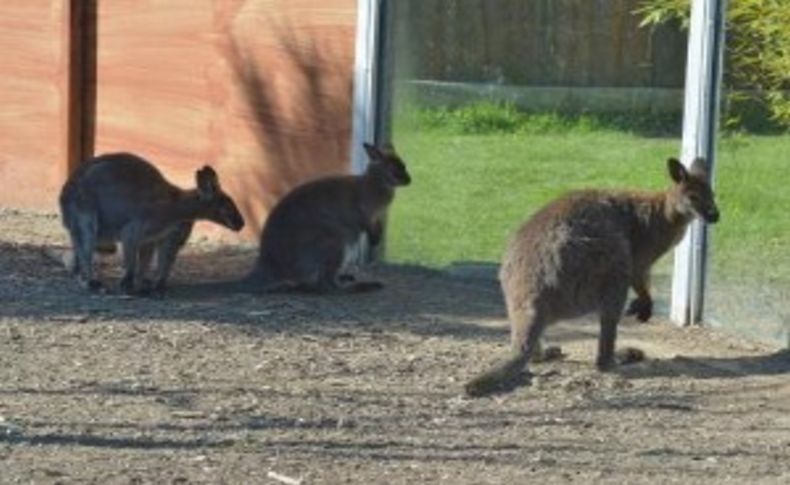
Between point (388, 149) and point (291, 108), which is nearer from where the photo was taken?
point (388, 149)

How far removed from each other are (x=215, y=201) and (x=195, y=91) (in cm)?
190

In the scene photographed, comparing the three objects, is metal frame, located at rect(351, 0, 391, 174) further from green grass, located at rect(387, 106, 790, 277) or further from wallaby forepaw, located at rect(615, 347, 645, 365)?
wallaby forepaw, located at rect(615, 347, 645, 365)

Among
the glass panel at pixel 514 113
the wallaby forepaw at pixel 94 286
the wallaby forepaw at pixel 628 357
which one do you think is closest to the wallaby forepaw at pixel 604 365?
the wallaby forepaw at pixel 628 357

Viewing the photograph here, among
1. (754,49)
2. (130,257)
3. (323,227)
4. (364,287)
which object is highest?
(754,49)

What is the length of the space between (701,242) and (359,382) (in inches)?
84.7

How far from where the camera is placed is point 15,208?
14.7 meters

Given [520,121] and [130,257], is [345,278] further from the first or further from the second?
[520,121]

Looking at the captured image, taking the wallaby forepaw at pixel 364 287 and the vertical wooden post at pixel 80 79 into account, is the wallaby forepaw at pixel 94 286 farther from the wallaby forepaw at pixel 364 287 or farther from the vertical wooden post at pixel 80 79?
the vertical wooden post at pixel 80 79

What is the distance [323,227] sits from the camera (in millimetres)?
11117

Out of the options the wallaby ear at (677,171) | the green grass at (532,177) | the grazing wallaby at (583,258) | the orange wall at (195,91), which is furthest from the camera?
the orange wall at (195,91)

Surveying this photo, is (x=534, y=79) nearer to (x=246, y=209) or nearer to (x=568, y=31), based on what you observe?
(x=568, y=31)

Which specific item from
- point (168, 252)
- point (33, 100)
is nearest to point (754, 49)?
point (168, 252)

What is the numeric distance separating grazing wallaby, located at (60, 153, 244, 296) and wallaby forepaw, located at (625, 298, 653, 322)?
285 cm

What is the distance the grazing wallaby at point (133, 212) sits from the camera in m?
11.1
